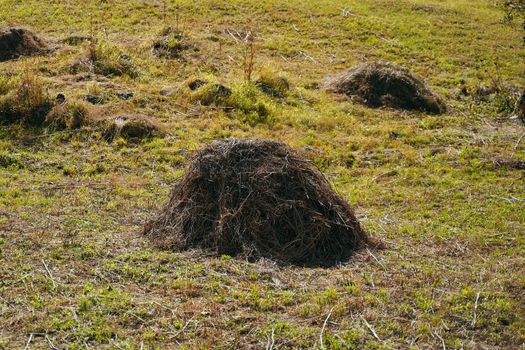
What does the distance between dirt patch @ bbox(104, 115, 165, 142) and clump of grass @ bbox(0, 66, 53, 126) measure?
1495mm

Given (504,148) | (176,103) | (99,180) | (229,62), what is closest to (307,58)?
(229,62)

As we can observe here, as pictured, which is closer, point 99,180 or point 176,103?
point 99,180

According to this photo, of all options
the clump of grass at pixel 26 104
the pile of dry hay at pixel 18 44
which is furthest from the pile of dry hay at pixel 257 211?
the pile of dry hay at pixel 18 44

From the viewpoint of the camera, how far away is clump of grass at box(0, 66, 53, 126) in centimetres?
1495

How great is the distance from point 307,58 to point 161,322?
49.8 feet

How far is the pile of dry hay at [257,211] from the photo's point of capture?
9.19 m

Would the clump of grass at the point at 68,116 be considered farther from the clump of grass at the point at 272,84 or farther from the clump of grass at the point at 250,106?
the clump of grass at the point at 272,84

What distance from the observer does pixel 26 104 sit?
594 inches

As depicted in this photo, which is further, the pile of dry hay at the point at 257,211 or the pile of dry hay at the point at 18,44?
the pile of dry hay at the point at 18,44

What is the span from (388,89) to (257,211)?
9.89 m

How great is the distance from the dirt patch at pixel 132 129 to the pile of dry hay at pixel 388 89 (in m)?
5.57

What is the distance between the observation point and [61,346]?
6727mm

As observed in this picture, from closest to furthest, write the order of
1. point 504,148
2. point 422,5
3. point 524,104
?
point 504,148 < point 524,104 < point 422,5

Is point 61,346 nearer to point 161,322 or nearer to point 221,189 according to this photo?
point 161,322
